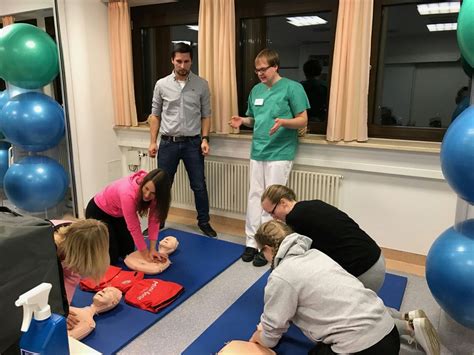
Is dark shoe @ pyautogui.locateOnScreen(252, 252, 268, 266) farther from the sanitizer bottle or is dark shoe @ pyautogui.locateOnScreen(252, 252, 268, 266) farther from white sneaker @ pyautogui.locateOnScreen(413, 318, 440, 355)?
the sanitizer bottle

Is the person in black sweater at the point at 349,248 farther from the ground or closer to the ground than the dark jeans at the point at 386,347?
farther from the ground

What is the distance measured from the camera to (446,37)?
9.80 ft

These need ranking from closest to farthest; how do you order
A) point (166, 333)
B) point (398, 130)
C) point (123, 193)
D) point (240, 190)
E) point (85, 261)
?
1. point (85, 261)
2. point (166, 333)
3. point (123, 193)
4. point (398, 130)
5. point (240, 190)

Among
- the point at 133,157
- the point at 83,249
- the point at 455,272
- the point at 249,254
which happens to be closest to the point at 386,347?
the point at 455,272

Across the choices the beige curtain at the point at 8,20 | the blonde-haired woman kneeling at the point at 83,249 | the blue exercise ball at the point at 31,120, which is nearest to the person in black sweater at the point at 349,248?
the blonde-haired woman kneeling at the point at 83,249

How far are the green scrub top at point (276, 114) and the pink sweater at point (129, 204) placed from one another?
966 millimetres

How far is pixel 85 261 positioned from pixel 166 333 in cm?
88

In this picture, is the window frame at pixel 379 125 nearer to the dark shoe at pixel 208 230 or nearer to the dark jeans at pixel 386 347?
the dark shoe at pixel 208 230

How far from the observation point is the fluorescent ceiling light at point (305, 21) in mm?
3368

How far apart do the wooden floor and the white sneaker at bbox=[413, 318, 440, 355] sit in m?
1.12

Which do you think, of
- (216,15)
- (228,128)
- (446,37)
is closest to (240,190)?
(228,128)

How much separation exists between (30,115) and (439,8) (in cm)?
331

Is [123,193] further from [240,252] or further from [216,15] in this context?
[216,15]

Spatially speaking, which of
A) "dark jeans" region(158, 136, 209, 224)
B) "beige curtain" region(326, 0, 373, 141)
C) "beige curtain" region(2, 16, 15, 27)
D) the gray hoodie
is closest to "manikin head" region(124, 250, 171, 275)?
"dark jeans" region(158, 136, 209, 224)
